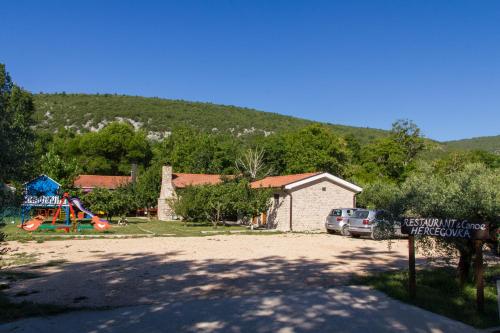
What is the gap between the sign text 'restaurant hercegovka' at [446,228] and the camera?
7297mm

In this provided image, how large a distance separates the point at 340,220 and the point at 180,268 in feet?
48.6

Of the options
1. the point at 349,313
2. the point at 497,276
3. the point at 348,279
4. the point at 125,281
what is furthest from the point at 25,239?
the point at 497,276

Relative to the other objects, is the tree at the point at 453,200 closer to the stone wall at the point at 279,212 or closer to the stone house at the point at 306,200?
the stone house at the point at 306,200

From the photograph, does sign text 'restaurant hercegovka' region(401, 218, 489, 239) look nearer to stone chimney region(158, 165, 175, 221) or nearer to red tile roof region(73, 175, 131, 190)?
stone chimney region(158, 165, 175, 221)

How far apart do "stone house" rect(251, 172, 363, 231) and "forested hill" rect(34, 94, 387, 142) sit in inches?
2089

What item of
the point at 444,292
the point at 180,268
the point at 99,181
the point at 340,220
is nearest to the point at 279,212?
the point at 340,220

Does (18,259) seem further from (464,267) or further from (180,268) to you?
(464,267)

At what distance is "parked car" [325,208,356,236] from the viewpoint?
2467 centimetres

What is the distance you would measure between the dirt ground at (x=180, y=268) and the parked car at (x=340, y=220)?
5.12 meters

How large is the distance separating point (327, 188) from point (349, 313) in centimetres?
2291

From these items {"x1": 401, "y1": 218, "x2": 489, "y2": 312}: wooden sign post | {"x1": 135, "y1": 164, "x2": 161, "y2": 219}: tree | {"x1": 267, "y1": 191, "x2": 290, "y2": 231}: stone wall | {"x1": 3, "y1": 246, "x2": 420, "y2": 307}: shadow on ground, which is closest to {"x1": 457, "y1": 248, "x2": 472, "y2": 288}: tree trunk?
{"x1": 401, "y1": 218, "x2": 489, "y2": 312}: wooden sign post

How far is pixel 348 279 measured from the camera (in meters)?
10.4

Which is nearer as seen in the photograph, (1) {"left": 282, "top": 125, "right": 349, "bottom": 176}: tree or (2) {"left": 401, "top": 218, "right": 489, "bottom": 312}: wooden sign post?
(2) {"left": 401, "top": 218, "right": 489, "bottom": 312}: wooden sign post

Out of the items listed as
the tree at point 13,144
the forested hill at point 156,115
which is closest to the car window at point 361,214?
the tree at point 13,144
